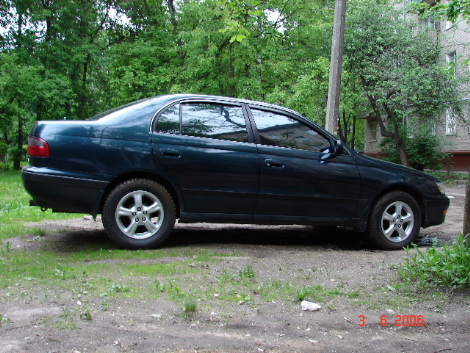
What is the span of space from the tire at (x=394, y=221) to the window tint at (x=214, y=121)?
188cm

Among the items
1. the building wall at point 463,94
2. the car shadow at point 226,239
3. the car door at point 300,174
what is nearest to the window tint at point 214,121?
the car door at point 300,174

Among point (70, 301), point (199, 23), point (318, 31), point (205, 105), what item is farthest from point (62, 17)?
point (70, 301)

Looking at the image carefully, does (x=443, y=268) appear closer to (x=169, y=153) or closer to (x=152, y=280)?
(x=152, y=280)

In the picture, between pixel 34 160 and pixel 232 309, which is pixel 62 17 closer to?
pixel 34 160

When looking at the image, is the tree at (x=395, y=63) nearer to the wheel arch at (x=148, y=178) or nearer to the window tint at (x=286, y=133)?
the window tint at (x=286, y=133)

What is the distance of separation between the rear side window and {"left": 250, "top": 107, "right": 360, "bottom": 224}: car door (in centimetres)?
21

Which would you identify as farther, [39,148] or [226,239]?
[226,239]

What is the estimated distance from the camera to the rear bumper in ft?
15.7

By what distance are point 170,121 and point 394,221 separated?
2.98 meters

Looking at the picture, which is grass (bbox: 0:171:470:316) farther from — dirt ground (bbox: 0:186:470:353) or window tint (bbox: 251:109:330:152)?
window tint (bbox: 251:109:330:152)

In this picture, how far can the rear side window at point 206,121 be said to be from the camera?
5.30 metres

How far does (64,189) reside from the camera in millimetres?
4824
